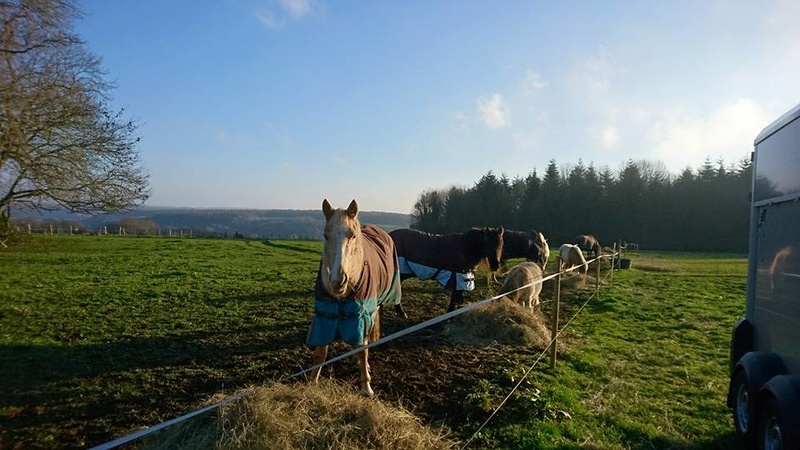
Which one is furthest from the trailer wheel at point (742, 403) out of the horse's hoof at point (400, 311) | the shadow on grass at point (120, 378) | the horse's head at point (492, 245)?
the horse's head at point (492, 245)

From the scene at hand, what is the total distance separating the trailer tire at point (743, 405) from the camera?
143 inches

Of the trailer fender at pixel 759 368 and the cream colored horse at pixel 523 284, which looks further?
the cream colored horse at pixel 523 284

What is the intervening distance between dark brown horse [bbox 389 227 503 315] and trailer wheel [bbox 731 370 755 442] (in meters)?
5.38

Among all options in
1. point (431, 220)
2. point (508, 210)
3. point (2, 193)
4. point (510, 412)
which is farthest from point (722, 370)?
point (431, 220)

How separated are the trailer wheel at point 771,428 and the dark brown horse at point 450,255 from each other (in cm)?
599

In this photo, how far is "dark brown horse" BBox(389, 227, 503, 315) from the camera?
9.39 m

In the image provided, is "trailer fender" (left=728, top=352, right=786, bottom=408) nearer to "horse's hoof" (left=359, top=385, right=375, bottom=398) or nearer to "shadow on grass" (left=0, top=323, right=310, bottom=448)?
"horse's hoof" (left=359, top=385, right=375, bottom=398)

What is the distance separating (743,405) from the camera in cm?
403

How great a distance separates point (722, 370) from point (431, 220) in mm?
54099

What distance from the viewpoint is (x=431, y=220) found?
60625mm

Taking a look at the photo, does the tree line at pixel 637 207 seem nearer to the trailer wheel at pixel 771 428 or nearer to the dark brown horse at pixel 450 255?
the dark brown horse at pixel 450 255

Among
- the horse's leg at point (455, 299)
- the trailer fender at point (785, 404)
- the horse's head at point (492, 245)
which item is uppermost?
the horse's head at point (492, 245)

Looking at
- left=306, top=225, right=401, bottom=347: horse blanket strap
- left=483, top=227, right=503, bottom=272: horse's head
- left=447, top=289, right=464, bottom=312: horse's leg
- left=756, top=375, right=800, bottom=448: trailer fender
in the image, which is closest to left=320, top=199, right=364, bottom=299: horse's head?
left=306, top=225, right=401, bottom=347: horse blanket strap

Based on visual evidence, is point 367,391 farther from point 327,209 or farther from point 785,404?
point 785,404
